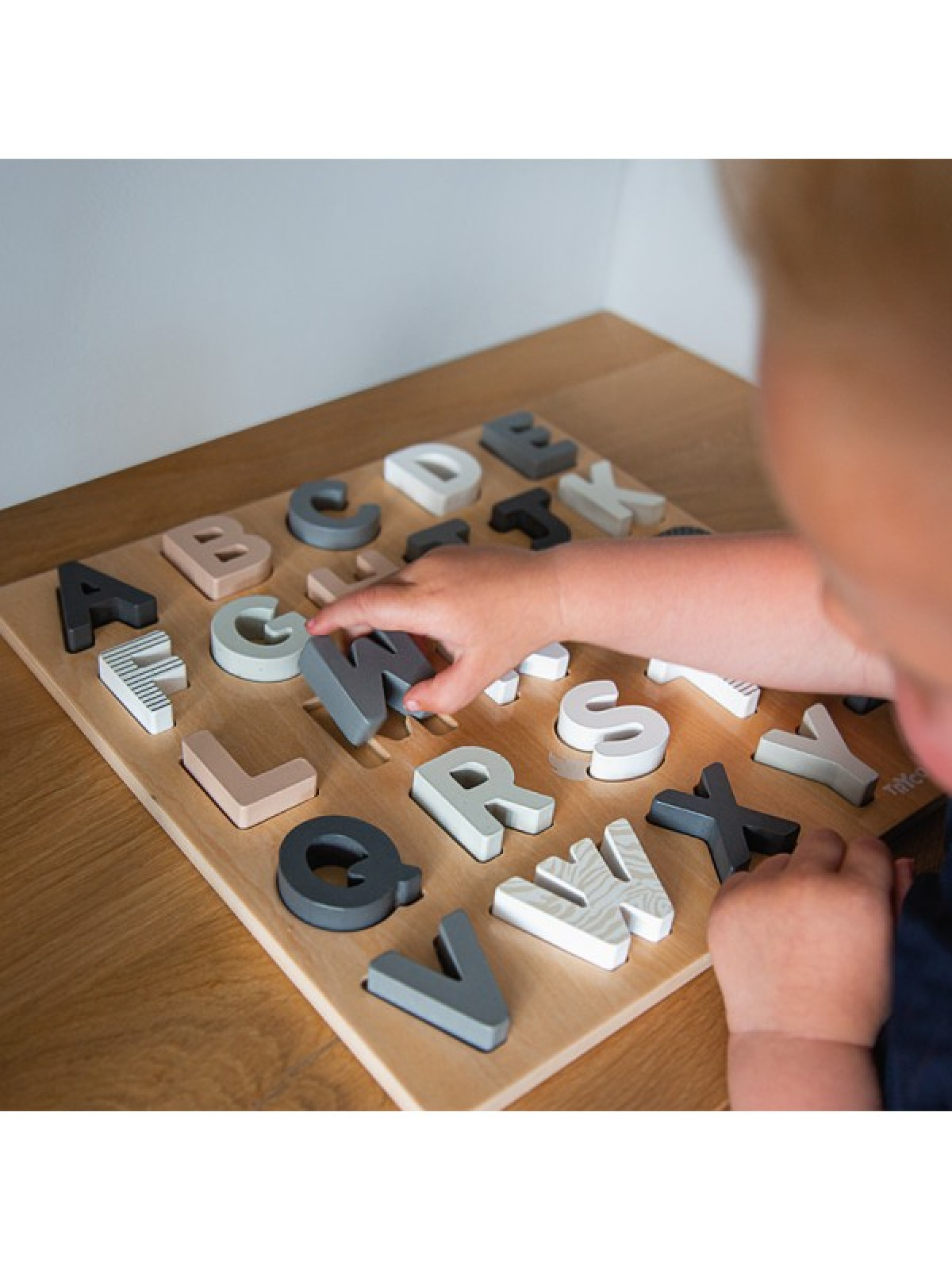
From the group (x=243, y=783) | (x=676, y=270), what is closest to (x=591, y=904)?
(x=243, y=783)

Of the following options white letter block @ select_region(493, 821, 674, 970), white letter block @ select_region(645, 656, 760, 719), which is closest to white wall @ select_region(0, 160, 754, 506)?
white letter block @ select_region(645, 656, 760, 719)

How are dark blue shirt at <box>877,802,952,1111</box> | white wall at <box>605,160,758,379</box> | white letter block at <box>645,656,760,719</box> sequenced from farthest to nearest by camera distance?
white wall at <box>605,160,758,379</box>, white letter block at <box>645,656,760,719</box>, dark blue shirt at <box>877,802,952,1111</box>

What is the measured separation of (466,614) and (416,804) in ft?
0.35

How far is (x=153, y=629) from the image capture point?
78 centimetres

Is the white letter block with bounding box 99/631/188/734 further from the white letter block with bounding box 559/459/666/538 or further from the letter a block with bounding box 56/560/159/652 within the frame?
the white letter block with bounding box 559/459/666/538

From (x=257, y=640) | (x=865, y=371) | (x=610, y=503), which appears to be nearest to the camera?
(x=865, y=371)

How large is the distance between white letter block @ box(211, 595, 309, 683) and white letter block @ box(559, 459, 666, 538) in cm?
23

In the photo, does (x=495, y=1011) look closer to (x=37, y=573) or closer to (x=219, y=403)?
(x=37, y=573)

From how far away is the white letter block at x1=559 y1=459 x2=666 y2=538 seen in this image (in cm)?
90

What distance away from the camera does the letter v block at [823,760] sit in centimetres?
72

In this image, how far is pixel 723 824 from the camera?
681mm

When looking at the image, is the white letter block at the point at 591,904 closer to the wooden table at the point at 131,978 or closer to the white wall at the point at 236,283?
the wooden table at the point at 131,978

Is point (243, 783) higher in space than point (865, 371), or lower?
lower

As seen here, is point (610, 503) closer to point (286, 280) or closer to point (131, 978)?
point (286, 280)
